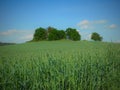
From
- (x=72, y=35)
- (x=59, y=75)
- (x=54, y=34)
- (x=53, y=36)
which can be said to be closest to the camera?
(x=59, y=75)

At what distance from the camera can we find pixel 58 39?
23.3m

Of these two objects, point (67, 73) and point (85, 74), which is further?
point (85, 74)

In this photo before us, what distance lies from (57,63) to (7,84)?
152 cm

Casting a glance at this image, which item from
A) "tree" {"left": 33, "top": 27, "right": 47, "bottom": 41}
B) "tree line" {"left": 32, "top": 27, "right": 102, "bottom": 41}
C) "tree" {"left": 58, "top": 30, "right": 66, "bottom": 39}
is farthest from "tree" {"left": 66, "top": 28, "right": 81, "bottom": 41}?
"tree" {"left": 33, "top": 27, "right": 47, "bottom": 41}

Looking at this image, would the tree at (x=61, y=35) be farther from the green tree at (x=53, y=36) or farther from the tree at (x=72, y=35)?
the tree at (x=72, y=35)

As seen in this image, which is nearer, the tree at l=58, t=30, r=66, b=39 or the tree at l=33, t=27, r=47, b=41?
the tree at l=33, t=27, r=47, b=41

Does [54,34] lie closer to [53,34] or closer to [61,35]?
[53,34]

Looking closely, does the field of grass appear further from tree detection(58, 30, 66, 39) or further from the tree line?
tree detection(58, 30, 66, 39)

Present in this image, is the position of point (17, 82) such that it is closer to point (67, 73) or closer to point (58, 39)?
point (67, 73)

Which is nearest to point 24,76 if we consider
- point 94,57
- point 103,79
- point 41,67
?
point 41,67

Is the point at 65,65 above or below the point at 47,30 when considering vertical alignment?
below

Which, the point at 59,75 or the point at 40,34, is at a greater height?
the point at 40,34

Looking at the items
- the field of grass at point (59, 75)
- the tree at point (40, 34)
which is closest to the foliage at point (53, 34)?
the tree at point (40, 34)

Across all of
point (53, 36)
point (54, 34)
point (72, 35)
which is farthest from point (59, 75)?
point (72, 35)
